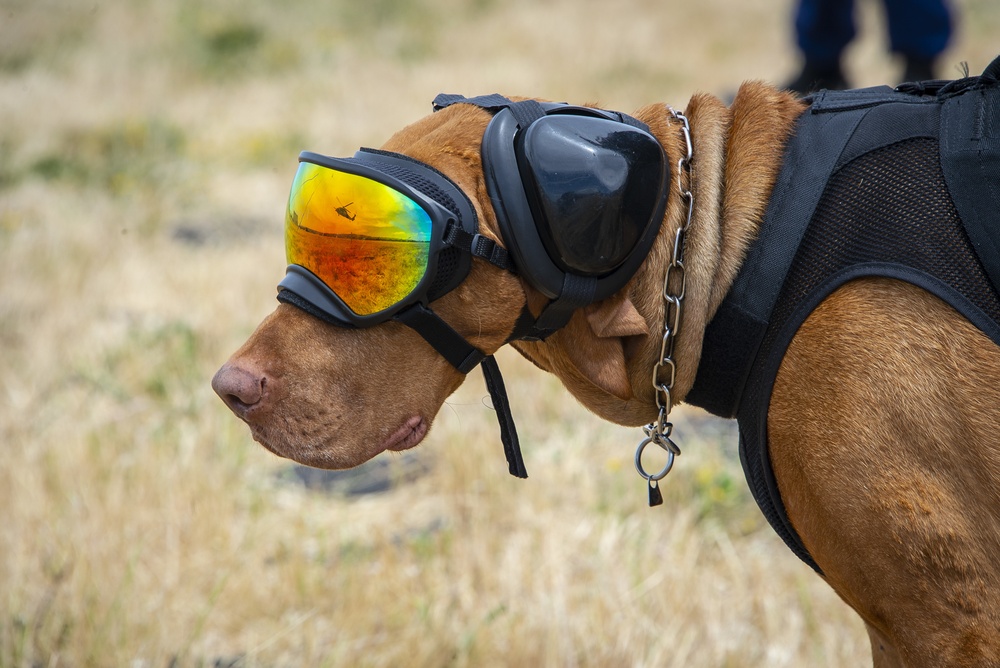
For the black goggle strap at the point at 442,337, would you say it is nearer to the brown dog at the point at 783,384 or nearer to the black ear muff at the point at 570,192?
the brown dog at the point at 783,384

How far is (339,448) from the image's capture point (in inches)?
78.0

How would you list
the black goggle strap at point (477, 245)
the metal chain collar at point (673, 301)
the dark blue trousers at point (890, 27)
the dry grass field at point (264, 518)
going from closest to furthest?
the black goggle strap at point (477, 245) → the metal chain collar at point (673, 301) → the dry grass field at point (264, 518) → the dark blue trousers at point (890, 27)

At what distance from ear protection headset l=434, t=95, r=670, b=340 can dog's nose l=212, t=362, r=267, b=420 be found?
23.4 inches

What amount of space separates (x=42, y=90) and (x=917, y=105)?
11740 mm

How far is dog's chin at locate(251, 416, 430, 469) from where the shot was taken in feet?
6.44

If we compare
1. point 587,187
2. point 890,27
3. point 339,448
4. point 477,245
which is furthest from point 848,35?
point 339,448

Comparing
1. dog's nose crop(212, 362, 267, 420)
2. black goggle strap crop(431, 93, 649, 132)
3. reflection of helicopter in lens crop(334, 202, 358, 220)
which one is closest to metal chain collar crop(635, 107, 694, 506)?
black goggle strap crop(431, 93, 649, 132)

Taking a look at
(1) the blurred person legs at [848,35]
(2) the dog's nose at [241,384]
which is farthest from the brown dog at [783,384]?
(1) the blurred person legs at [848,35]

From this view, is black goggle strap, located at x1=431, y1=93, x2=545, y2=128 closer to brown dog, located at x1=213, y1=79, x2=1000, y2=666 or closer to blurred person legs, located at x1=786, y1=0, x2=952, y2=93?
brown dog, located at x1=213, y1=79, x2=1000, y2=666

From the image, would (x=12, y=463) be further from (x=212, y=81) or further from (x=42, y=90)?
(x=212, y=81)

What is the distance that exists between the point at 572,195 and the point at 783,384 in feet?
1.86

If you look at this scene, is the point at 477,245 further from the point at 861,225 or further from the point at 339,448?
the point at 861,225

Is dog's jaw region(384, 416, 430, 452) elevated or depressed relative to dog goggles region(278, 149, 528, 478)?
depressed

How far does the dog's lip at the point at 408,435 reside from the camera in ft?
6.61
